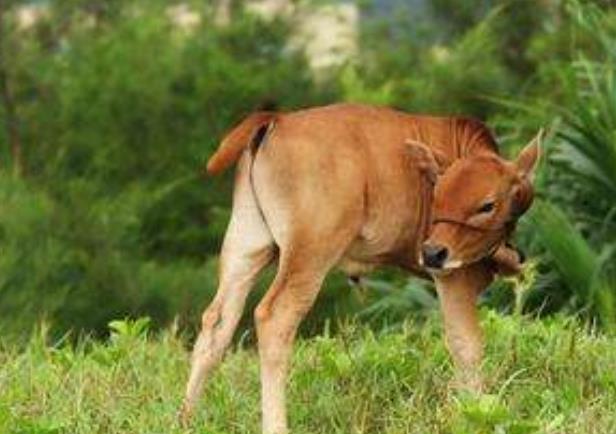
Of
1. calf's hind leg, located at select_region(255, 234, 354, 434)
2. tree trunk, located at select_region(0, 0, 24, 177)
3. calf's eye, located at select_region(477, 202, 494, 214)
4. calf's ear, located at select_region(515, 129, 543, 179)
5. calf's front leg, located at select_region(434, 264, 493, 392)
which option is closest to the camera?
calf's hind leg, located at select_region(255, 234, 354, 434)

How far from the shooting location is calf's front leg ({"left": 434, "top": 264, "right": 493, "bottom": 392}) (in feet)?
22.1

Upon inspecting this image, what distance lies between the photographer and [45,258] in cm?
1281

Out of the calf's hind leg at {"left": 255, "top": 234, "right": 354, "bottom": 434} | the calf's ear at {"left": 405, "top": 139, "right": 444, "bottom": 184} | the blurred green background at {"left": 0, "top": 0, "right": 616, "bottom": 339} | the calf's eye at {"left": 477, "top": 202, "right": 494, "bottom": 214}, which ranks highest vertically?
the calf's ear at {"left": 405, "top": 139, "right": 444, "bottom": 184}

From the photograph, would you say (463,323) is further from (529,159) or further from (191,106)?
(191,106)

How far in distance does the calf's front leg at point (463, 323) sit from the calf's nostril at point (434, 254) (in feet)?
0.94

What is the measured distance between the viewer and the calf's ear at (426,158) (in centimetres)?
650

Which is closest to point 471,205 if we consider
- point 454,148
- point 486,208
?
point 486,208

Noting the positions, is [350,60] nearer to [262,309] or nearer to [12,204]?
[12,204]

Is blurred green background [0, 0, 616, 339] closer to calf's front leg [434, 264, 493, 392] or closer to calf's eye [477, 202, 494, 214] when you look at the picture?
calf's front leg [434, 264, 493, 392]

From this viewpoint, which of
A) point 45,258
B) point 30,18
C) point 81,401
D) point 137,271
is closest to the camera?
point 81,401

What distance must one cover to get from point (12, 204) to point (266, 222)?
6773 millimetres

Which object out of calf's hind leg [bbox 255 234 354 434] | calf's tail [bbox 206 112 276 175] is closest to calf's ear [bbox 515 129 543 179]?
Result: calf's hind leg [bbox 255 234 354 434]

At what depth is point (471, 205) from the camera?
647 centimetres

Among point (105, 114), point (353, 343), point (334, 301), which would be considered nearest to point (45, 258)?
point (334, 301)
